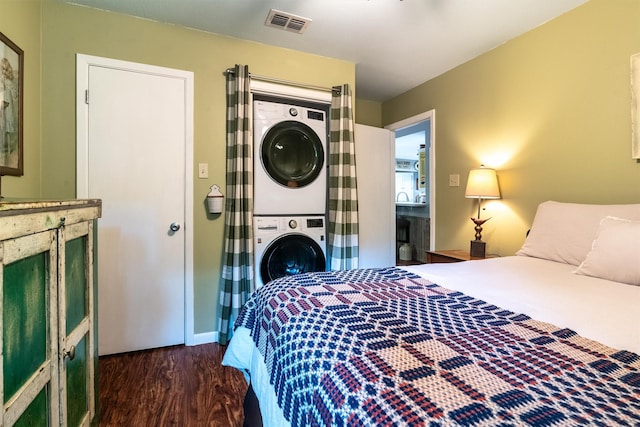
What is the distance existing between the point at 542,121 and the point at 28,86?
349cm

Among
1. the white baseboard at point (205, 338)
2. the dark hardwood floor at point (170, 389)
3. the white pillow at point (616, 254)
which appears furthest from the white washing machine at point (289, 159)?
the white pillow at point (616, 254)

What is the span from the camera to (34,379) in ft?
2.63

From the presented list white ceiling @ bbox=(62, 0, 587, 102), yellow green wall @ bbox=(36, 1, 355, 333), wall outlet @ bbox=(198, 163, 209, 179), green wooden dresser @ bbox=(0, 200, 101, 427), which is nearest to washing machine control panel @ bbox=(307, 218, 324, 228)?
yellow green wall @ bbox=(36, 1, 355, 333)

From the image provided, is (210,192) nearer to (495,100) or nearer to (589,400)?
(589,400)

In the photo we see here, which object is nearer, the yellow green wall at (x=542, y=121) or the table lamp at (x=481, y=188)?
the yellow green wall at (x=542, y=121)

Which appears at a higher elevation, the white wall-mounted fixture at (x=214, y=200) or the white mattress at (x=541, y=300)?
the white wall-mounted fixture at (x=214, y=200)

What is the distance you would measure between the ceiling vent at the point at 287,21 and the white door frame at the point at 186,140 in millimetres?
751

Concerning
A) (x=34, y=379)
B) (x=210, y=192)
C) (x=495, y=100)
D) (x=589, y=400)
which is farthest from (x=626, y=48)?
(x=34, y=379)

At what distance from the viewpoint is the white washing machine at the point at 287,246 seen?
246 cm

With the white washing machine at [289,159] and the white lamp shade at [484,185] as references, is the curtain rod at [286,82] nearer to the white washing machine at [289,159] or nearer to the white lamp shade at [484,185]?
the white washing machine at [289,159]

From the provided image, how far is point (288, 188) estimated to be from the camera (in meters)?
2.59

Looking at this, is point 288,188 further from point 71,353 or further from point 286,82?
point 71,353

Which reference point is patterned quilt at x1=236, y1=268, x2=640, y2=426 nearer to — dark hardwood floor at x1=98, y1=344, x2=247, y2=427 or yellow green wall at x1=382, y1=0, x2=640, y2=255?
dark hardwood floor at x1=98, y1=344, x2=247, y2=427

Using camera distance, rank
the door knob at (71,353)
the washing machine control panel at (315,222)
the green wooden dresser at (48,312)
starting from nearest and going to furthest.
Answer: the green wooden dresser at (48,312) < the door knob at (71,353) < the washing machine control panel at (315,222)
